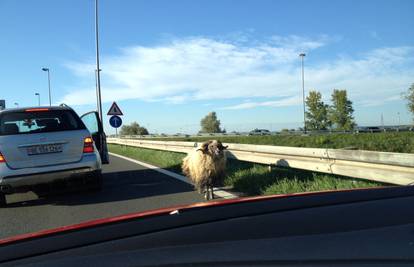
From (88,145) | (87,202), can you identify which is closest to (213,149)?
(88,145)

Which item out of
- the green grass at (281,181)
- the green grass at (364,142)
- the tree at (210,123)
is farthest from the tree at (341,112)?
the green grass at (281,181)

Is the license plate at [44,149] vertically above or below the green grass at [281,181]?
above

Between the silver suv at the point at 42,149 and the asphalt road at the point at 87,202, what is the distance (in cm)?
46

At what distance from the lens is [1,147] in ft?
27.5

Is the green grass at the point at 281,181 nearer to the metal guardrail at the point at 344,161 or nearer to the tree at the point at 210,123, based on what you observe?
the metal guardrail at the point at 344,161

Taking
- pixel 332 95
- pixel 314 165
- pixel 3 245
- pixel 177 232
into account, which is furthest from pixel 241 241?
pixel 332 95

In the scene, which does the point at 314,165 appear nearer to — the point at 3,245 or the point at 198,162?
Answer: the point at 198,162

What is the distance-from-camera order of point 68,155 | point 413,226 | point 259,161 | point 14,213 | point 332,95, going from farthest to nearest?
point 332,95 → point 259,161 → point 68,155 → point 14,213 → point 413,226

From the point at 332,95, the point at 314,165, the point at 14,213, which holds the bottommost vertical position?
the point at 14,213

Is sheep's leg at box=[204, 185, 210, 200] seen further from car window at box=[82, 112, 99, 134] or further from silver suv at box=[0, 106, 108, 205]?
car window at box=[82, 112, 99, 134]

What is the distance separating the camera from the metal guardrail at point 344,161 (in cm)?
655

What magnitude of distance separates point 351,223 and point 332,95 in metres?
100

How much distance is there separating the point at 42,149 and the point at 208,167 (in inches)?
112

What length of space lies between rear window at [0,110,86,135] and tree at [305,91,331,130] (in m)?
90.8
